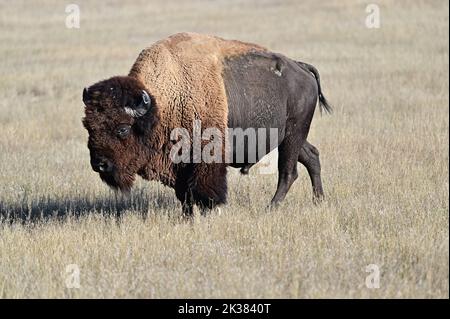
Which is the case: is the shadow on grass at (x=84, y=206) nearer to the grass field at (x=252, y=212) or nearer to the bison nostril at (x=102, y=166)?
the grass field at (x=252, y=212)

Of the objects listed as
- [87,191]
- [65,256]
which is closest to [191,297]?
[65,256]

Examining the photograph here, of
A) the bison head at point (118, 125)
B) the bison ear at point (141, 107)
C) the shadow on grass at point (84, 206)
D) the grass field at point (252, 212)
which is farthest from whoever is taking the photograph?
the shadow on grass at point (84, 206)

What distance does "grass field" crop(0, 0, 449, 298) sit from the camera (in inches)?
217

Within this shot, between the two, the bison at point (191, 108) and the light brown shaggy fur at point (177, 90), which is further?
the light brown shaggy fur at point (177, 90)

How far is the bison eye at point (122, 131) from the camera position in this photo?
696 centimetres

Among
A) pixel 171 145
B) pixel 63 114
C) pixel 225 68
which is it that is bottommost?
pixel 63 114

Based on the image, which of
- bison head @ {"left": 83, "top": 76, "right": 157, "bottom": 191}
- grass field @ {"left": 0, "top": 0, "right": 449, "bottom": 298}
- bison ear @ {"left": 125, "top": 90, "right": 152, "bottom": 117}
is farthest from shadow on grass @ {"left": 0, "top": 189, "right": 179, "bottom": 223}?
bison ear @ {"left": 125, "top": 90, "right": 152, "bottom": 117}

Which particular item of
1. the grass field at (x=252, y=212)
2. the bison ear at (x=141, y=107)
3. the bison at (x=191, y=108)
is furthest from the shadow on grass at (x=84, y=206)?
the bison ear at (x=141, y=107)

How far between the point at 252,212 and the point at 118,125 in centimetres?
185

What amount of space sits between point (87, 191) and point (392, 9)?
2458 centimetres

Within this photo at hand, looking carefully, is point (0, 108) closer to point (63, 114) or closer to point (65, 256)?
point (63, 114)

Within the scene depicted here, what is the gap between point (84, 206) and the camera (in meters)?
8.84

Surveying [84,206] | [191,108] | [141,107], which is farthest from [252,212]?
[84,206]
